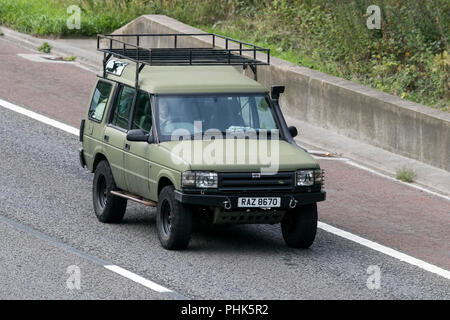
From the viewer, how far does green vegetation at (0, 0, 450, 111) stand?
21.2 metres

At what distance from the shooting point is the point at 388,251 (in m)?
14.2

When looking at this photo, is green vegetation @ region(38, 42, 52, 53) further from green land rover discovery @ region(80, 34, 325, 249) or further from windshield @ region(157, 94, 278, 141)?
windshield @ region(157, 94, 278, 141)

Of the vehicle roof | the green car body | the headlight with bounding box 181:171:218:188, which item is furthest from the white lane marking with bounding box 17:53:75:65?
the headlight with bounding box 181:171:218:188

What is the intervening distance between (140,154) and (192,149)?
90 centimetres

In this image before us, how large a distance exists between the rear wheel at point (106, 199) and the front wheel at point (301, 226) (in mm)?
2136

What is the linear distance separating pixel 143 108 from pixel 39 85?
921cm

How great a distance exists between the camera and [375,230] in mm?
15180

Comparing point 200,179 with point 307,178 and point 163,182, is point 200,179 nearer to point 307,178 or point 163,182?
point 163,182

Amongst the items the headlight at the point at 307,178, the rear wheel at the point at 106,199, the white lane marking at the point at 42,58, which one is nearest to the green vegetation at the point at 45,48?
the white lane marking at the point at 42,58

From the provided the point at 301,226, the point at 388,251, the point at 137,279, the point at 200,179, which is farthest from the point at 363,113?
the point at 137,279

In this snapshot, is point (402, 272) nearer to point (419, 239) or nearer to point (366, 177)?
point (419, 239)

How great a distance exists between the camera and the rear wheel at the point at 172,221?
13.2m

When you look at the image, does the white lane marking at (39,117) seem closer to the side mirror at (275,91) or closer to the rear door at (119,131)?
the rear door at (119,131)
